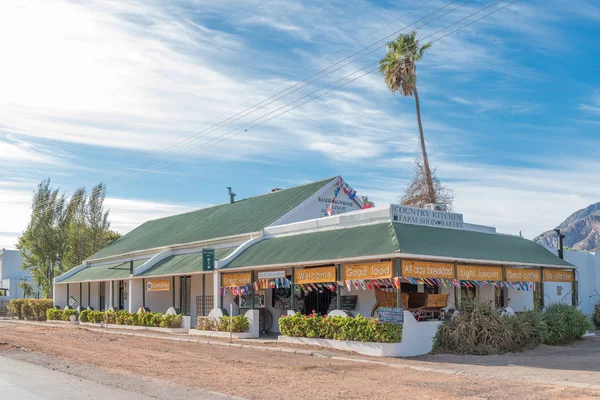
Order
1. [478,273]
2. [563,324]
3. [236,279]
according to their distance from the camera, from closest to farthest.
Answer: [478,273] → [563,324] → [236,279]

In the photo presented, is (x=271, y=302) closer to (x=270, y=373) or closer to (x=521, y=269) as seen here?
(x=521, y=269)

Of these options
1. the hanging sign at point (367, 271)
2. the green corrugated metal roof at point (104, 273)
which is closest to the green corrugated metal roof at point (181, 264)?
the green corrugated metal roof at point (104, 273)

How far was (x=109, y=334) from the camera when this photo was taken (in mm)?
28156

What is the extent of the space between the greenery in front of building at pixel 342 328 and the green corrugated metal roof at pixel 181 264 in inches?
256

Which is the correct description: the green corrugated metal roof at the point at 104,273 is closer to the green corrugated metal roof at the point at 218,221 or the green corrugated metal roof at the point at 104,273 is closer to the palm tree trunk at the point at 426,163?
the green corrugated metal roof at the point at 218,221

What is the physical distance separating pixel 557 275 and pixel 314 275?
9.82 meters

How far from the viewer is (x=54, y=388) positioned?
40.3 feet

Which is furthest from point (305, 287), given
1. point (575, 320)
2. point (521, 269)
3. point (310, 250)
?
point (575, 320)

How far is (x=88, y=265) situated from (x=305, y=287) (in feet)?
81.0

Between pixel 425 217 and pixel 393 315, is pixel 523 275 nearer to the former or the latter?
pixel 425 217

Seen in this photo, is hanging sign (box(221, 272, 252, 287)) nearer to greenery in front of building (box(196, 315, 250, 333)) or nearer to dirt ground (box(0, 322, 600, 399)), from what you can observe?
greenery in front of building (box(196, 315, 250, 333))

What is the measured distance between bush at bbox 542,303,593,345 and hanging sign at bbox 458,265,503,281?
6.92 feet

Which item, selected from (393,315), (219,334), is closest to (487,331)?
(393,315)

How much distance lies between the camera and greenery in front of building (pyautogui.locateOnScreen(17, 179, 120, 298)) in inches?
2058
